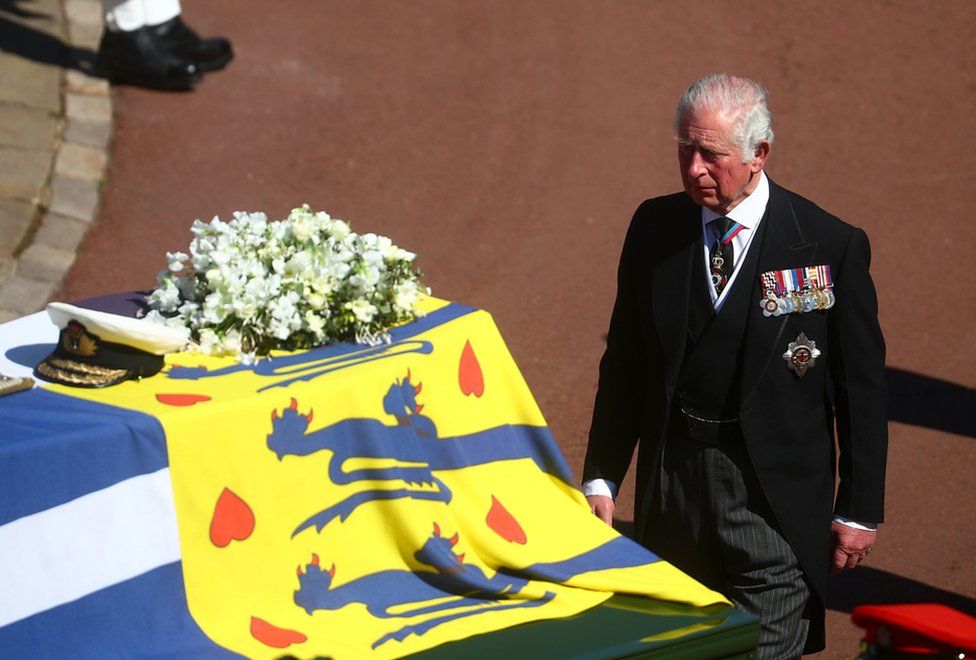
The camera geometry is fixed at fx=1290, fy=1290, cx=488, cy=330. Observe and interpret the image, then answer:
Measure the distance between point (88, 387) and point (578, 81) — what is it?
20.1ft

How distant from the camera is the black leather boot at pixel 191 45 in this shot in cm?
855

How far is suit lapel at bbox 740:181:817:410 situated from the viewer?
333 centimetres

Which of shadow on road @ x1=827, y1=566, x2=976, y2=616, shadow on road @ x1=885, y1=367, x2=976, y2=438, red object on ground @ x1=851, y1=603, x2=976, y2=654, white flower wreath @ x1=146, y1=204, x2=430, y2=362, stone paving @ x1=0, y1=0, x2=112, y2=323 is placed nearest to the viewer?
red object on ground @ x1=851, y1=603, x2=976, y2=654

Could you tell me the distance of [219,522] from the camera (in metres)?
3.45

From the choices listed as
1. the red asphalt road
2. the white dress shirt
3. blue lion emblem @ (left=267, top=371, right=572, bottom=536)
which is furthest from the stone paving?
the white dress shirt

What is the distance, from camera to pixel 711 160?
3.23 m

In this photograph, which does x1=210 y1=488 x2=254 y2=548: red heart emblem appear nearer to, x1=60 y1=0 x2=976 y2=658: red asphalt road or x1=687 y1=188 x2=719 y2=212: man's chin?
x1=687 y1=188 x2=719 y2=212: man's chin

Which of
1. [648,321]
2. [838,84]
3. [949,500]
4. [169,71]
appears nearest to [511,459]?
[648,321]

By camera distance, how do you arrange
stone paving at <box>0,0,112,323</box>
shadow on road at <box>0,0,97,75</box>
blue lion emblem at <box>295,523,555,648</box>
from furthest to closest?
shadow on road at <box>0,0,97,75</box>
stone paving at <box>0,0,112,323</box>
blue lion emblem at <box>295,523,555,648</box>

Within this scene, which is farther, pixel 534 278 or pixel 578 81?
pixel 578 81

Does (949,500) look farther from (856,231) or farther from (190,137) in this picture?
(190,137)

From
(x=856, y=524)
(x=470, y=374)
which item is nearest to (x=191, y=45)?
(x=470, y=374)

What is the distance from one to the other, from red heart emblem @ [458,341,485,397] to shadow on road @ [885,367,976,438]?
2.69m

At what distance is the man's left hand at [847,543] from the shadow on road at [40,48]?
264 inches
